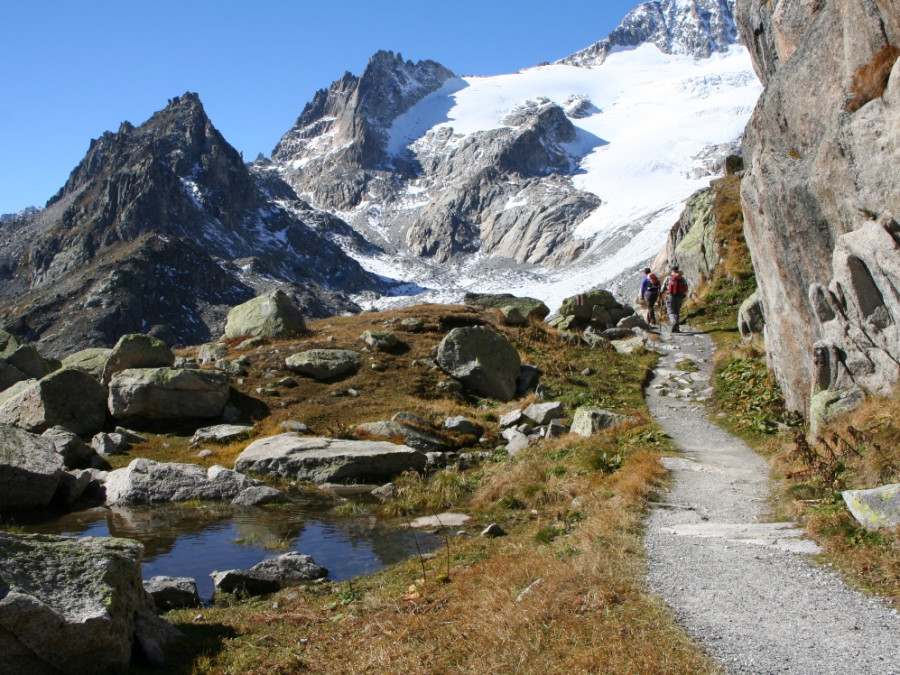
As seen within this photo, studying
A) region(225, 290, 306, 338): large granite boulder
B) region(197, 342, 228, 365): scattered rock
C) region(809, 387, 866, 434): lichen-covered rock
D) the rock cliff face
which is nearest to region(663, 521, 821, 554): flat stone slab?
region(809, 387, 866, 434): lichen-covered rock

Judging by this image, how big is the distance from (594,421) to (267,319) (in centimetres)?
2085

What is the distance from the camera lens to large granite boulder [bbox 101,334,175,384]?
28.9m

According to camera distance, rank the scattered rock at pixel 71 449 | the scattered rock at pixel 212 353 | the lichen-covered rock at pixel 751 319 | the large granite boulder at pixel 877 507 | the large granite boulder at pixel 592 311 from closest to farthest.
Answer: the large granite boulder at pixel 877 507
the scattered rock at pixel 71 449
the lichen-covered rock at pixel 751 319
the scattered rock at pixel 212 353
the large granite boulder at pixel 592 311

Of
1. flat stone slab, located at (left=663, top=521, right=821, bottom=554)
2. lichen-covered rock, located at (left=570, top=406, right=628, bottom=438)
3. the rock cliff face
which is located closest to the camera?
flat stone slab, located at (left=663, top=521, right=821, bottom=554)

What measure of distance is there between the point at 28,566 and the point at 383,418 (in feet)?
57.0

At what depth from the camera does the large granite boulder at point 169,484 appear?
61.3 ft

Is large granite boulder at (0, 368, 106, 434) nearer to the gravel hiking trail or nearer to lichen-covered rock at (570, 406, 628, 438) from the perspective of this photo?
lichen-covered rock at (570, 406, 628, 438)

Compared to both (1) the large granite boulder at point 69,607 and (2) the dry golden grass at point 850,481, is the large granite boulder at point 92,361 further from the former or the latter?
(2) the dry golden grass at point 850,481

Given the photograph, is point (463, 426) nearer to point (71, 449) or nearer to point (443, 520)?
point (443, 520)

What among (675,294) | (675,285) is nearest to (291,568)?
(675,285)

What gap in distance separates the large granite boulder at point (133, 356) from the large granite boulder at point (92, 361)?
1.66 m

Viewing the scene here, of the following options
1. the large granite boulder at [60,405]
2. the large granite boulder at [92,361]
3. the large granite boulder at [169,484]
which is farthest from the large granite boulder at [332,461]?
the large granite boulder at [92,361]

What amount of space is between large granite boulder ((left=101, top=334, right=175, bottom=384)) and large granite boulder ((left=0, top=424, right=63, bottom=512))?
10398 millimetres

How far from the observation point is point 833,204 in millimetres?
15438
